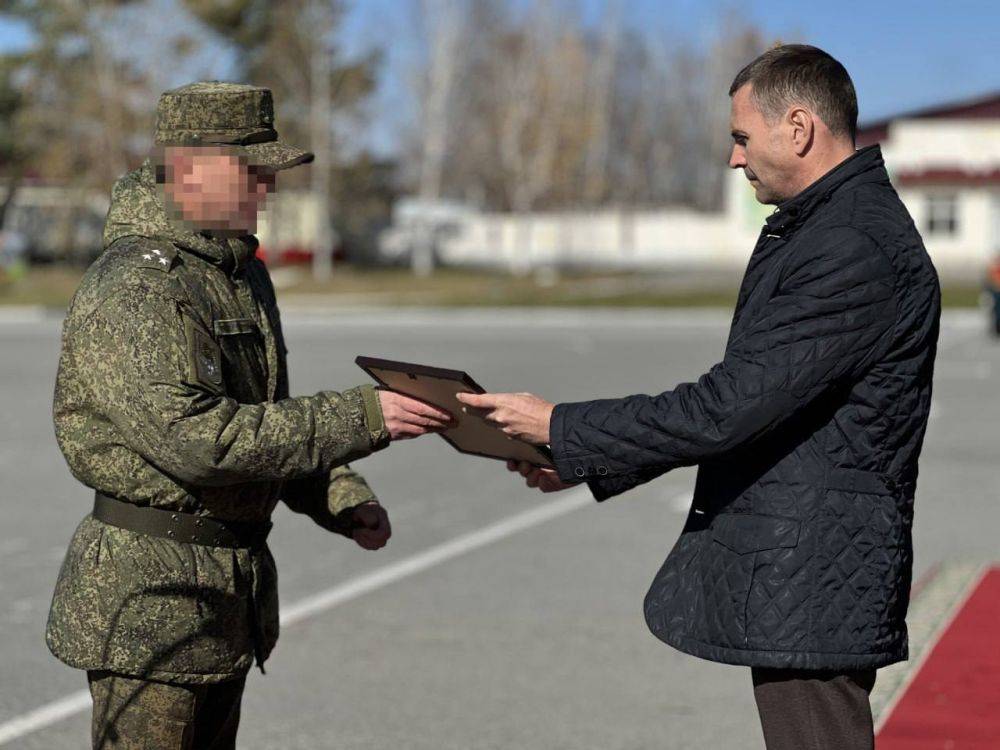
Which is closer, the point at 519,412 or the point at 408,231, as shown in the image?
the point at 519,412

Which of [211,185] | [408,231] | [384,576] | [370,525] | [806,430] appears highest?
[211,185]

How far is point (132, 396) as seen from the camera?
321cm

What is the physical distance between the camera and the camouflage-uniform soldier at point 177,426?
3227mm

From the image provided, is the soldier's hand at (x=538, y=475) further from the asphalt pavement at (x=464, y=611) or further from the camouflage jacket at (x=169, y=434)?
the asphalt pavement at (x=464, y=611)

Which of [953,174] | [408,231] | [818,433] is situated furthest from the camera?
[408,231]

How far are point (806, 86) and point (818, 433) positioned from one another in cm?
69

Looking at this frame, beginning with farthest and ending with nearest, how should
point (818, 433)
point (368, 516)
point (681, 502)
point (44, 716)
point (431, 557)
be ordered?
point (681, 502), point (431, 557), point (44, 716), point (368, 516), point (818, 433)

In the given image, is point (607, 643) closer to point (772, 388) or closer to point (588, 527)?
point (588, 527)

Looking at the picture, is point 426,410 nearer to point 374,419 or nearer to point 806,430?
point 374,419

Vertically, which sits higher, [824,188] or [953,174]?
[824,188]

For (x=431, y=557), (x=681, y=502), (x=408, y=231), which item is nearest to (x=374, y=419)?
(x=431, y=557)

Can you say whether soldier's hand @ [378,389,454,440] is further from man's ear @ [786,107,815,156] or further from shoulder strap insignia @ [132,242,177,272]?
man's ear @ [786,107,815,156]

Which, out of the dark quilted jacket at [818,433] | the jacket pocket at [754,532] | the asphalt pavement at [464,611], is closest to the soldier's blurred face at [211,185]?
the dark quilted jacket at [818,433]

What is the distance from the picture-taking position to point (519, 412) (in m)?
3.41
